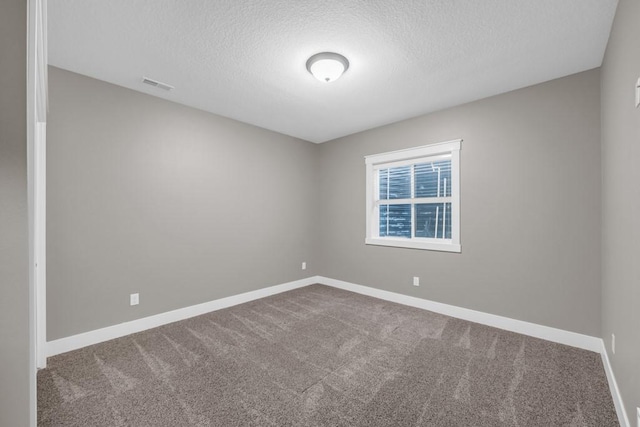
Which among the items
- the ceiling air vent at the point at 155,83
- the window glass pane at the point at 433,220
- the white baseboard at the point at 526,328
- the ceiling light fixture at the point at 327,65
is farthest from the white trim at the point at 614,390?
the ceiling air vent at the point at 155,83

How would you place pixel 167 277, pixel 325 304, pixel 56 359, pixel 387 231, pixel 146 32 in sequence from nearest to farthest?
pixel 146 32
pixel 56 359
pixel 167 277
pixel 325 304
pixel 387 231

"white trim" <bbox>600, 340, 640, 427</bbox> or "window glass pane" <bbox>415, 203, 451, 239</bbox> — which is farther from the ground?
"window glass pane" <bbox>415, 203, 451, 239</bbox>

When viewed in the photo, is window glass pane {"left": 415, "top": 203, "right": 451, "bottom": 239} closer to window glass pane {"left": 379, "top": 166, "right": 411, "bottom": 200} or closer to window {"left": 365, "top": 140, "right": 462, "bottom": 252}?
window {"left": 365, "top": 140, "right": 462, "bottom": 252}

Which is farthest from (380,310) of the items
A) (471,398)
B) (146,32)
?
(146,32)

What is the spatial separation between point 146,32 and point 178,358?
8.54 ft

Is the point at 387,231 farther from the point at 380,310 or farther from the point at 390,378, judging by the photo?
the point at 390,378

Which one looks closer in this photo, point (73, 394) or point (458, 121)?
point (73, 394)

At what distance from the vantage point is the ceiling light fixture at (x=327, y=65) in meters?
2.23

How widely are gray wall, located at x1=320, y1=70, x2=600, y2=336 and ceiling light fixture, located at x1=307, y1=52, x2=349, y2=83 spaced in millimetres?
1724

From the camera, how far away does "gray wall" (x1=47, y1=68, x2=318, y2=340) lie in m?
2.46

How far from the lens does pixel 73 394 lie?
6.03ft

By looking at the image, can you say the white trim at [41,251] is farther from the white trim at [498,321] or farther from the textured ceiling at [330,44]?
the white trim at [498,321]

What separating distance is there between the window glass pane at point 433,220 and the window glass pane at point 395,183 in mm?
304

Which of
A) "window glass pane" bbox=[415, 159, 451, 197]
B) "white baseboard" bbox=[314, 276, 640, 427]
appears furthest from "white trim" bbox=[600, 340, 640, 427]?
"window glass pane" bbox=[415, 159, 451, 197]
